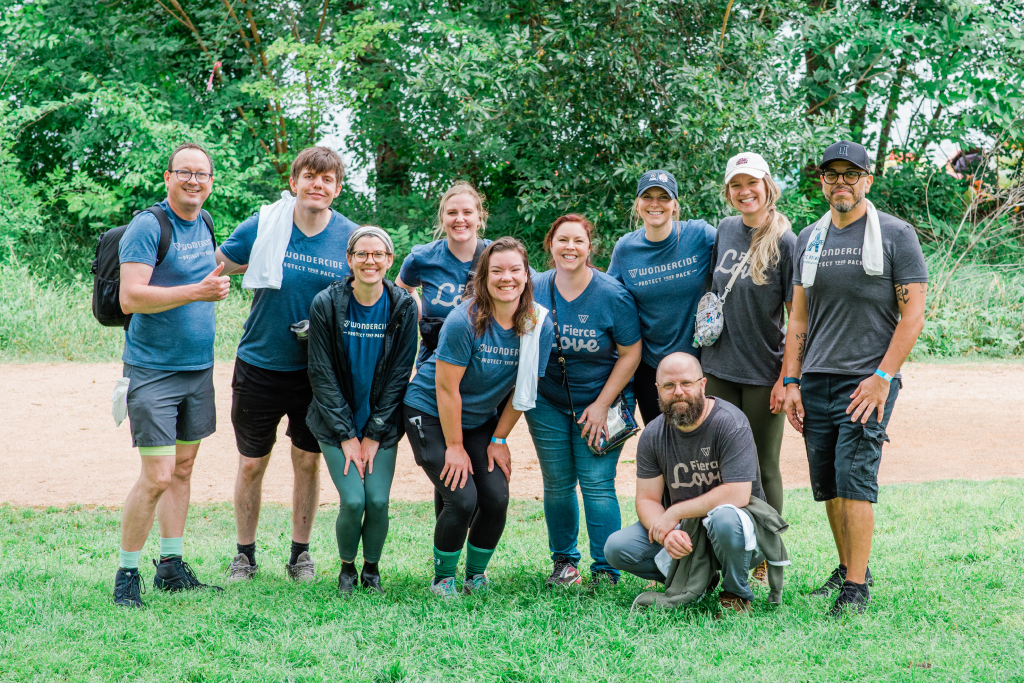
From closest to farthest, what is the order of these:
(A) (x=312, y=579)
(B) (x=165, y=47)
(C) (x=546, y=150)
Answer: (A) (x=312, y=579)
(C) (x=546, y=150)
(B) (x=165, y=47)

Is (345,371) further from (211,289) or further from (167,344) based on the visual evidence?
(167,344)

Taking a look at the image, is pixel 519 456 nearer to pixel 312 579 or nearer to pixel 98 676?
pixel 312 579

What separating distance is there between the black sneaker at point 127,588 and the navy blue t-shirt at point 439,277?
170 cm

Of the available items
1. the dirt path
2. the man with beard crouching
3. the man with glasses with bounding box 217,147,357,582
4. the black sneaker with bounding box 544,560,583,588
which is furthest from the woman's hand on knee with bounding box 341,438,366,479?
the dirt path

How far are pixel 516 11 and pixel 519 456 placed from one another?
7.84m

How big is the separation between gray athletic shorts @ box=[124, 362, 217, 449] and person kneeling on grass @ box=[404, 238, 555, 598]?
105 cm

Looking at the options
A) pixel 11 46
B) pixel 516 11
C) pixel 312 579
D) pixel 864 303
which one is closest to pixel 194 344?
pixel 312 579

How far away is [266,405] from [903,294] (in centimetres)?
309

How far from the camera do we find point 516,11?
13.5m

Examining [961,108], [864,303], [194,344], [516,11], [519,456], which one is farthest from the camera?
[961,108]

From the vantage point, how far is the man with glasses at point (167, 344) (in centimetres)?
421

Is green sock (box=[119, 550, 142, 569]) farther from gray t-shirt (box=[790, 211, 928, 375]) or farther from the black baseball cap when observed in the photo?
the black baseball cap

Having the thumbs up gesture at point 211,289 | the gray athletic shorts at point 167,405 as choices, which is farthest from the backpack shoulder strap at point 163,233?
the gray athletic shorts at point 167,405

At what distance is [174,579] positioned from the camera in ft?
14.9
